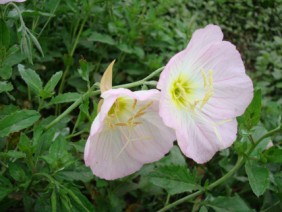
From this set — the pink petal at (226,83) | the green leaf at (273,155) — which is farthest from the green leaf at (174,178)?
the pink petal at (226,83)

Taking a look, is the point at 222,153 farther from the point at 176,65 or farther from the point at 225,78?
the point at 176,65

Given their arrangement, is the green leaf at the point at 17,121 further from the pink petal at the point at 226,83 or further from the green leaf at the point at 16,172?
the pink petal at the point at 226,83

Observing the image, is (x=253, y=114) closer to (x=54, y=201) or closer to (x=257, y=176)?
(x=257, y=176)

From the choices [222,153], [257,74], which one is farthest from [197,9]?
[222,153]

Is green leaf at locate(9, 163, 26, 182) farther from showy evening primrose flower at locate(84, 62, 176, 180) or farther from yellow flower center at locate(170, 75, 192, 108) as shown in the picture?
yellow flower center at locate(170, 75, 192, 108)

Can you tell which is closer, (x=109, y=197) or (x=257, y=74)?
(x=109, y=197)

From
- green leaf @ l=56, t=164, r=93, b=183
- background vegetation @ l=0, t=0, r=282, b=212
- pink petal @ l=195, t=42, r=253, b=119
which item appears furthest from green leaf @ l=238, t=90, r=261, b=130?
green leaf @ l=56, t=164, r=93, b=183

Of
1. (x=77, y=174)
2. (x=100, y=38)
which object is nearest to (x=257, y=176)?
(x=77, y=174)

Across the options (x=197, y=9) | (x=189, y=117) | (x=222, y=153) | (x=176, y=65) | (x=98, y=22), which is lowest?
(x=197, y=9)
